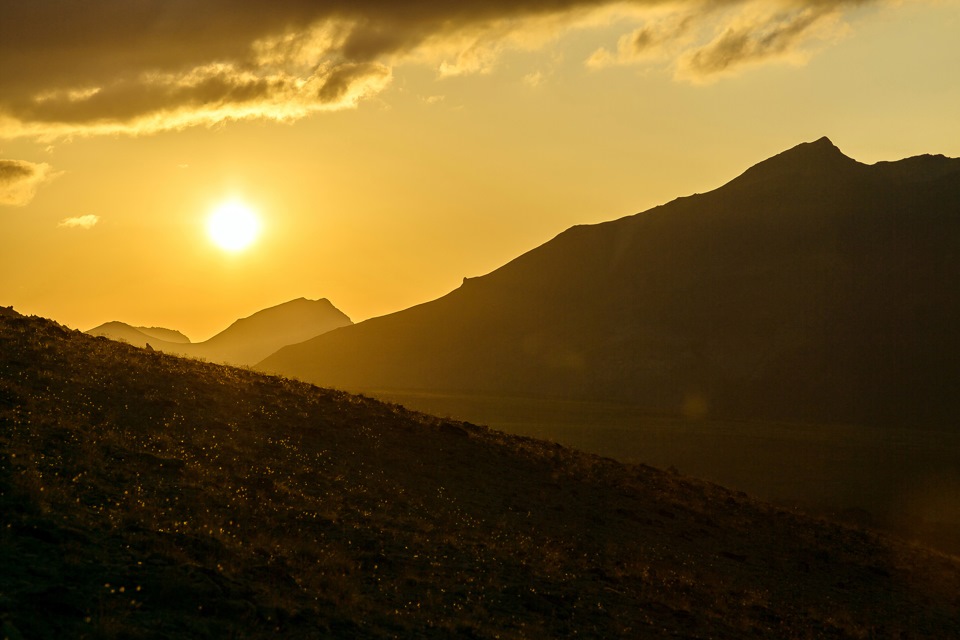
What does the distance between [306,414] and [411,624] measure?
63.5 feet

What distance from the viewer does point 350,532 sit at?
20.4 meters

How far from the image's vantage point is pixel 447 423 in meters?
38.7

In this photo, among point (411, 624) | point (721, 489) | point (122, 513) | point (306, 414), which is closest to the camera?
point (411, 624)

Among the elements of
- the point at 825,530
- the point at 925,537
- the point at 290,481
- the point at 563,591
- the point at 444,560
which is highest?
the point at 290,481

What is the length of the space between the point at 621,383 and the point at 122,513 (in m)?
187

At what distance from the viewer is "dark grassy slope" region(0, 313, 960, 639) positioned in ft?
46.0

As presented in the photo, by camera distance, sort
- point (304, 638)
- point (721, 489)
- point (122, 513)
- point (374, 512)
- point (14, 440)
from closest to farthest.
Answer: point (304, 638) < point (122, 513) < point (14, 440) < point (374, 512) < point (721, 489)

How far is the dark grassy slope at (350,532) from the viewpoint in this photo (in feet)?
46.0

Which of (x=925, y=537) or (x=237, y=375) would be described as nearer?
(x=237, y=375)

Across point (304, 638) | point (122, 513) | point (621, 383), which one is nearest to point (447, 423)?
point (122, 513)

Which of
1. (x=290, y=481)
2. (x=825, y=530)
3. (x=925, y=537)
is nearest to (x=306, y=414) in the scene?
(x=290, y=481)

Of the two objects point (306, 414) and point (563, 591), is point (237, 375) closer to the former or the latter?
point (306, 414)

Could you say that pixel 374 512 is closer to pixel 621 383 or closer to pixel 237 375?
pixel 237 375

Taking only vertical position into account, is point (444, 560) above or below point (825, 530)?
above
